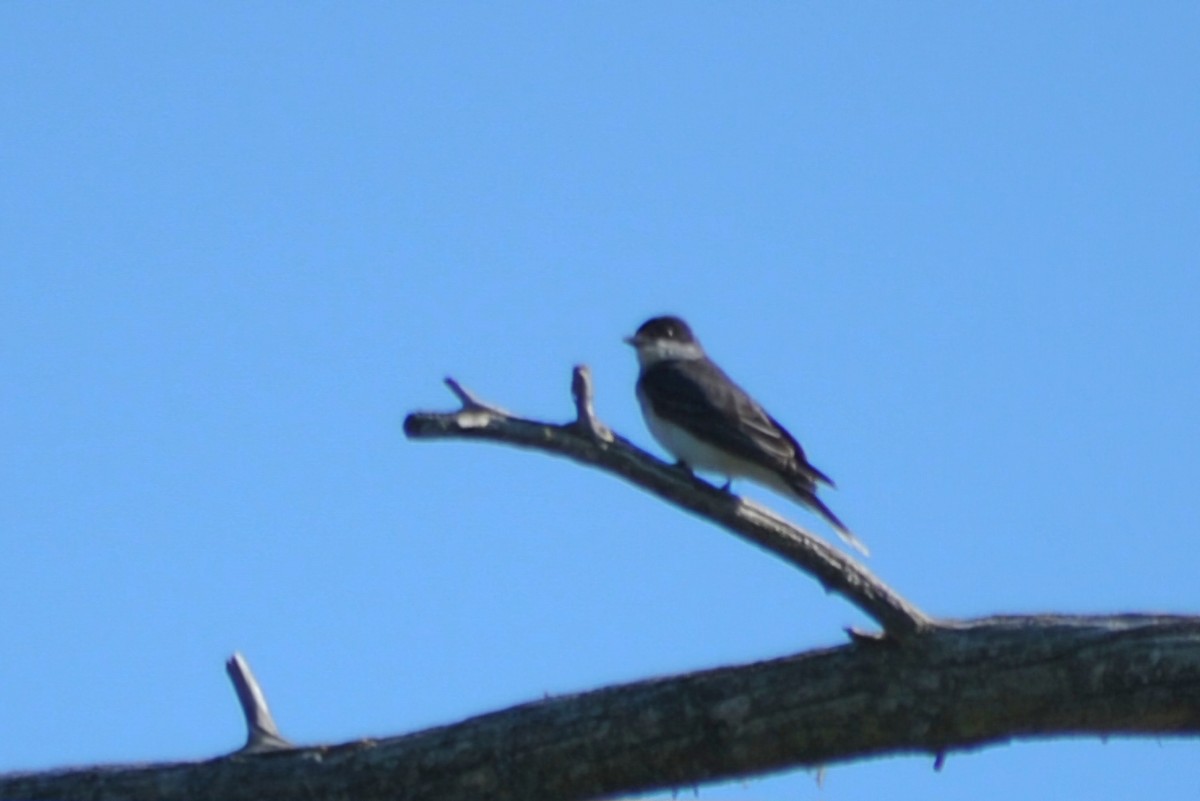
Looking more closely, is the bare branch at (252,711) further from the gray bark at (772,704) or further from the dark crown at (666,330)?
the dark crown at (666,330)

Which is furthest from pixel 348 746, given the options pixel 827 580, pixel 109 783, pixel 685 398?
pixel 685 398

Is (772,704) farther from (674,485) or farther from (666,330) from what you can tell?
(666,330)

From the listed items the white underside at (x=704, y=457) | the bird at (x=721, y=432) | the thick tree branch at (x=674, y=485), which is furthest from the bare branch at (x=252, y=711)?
the white underside at (x=704, y=457)

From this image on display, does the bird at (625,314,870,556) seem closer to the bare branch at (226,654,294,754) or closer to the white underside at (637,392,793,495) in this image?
the white underside at (637,392,793,495)

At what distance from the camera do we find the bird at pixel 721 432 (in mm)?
10000

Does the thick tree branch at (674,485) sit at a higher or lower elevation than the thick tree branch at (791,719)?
higher

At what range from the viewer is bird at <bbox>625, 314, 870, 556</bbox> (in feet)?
32.8

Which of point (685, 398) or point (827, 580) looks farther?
point (685, 398)

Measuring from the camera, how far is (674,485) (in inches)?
257

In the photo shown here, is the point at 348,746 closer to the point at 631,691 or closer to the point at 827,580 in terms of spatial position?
the point at 631,691

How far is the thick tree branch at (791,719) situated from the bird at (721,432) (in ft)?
8.87

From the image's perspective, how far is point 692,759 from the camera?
655 cm

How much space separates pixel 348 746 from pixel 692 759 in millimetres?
1266

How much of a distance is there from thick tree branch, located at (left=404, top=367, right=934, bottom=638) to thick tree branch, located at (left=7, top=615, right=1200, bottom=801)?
0.65ft
